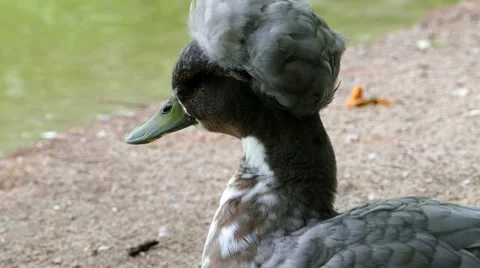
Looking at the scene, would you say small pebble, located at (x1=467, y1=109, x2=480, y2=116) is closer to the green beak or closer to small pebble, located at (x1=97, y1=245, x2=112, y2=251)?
small pebble, located at (x1=97, y1=245, x2=112, y2=251)

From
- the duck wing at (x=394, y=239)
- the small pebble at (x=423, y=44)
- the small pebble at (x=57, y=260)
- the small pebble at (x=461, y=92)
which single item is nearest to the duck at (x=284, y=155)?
the duck wing at (x=394, y=239)

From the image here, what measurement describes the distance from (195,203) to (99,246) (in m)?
0.75

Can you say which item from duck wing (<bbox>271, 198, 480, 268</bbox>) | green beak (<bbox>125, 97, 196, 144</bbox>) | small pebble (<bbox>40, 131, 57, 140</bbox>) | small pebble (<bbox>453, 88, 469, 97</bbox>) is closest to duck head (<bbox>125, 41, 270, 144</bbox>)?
green beak (<bbox>125, 97, 196, 144</bbox>)

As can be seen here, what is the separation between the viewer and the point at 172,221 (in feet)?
15.8

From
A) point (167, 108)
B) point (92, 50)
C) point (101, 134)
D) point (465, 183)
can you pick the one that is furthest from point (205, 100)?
point (92, 50)

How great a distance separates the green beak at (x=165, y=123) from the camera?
3.16 m

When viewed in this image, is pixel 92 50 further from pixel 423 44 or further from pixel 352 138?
pixel 352 138

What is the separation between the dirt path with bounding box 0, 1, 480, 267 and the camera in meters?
4.59

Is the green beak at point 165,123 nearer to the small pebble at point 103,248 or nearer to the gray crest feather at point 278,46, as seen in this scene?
the gray crest feather at point 278,46

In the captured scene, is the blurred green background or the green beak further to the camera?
the blurred green background

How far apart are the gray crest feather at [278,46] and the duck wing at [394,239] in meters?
0.42

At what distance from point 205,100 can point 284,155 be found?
354 mm

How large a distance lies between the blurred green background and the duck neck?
155 inches

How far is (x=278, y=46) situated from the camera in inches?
105
